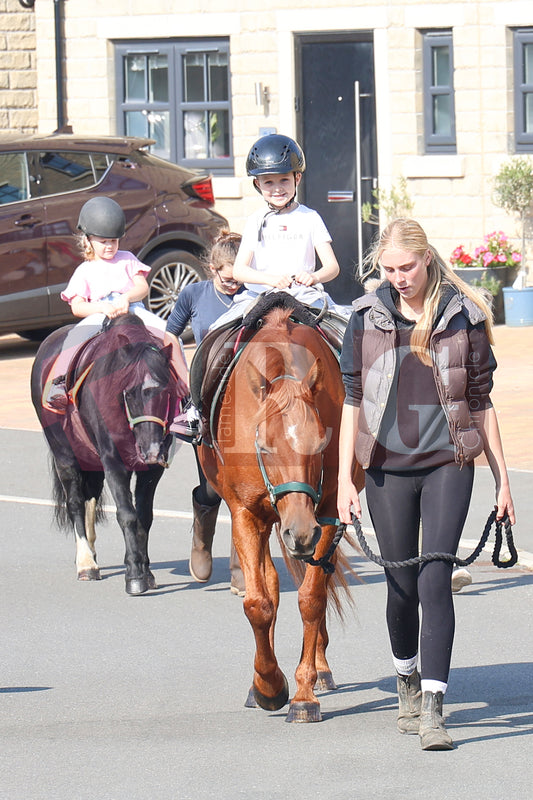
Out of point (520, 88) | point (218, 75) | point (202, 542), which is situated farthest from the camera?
point (218, 75)

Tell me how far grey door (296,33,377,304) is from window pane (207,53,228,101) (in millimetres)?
1051

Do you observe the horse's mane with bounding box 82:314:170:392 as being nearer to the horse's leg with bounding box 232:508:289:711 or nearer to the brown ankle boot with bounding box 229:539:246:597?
the brown ankle boot with bounding box 229:539:246:597

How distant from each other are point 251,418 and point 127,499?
263 cm

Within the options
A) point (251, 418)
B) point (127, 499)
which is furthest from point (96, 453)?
point (251, 418)

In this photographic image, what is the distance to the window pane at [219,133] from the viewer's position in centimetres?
2073

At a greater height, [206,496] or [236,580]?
[206,496]

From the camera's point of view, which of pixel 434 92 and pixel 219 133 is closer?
pixel 434 92

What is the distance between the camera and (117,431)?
340 inches

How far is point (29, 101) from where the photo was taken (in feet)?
72.1

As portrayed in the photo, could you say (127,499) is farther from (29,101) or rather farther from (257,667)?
(29,101)

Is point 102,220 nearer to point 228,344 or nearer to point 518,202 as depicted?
point 228,344

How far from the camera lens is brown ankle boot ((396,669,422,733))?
5.97 m

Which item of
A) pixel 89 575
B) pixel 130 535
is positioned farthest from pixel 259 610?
pixel 89 575

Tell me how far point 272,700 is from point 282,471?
105 cm
